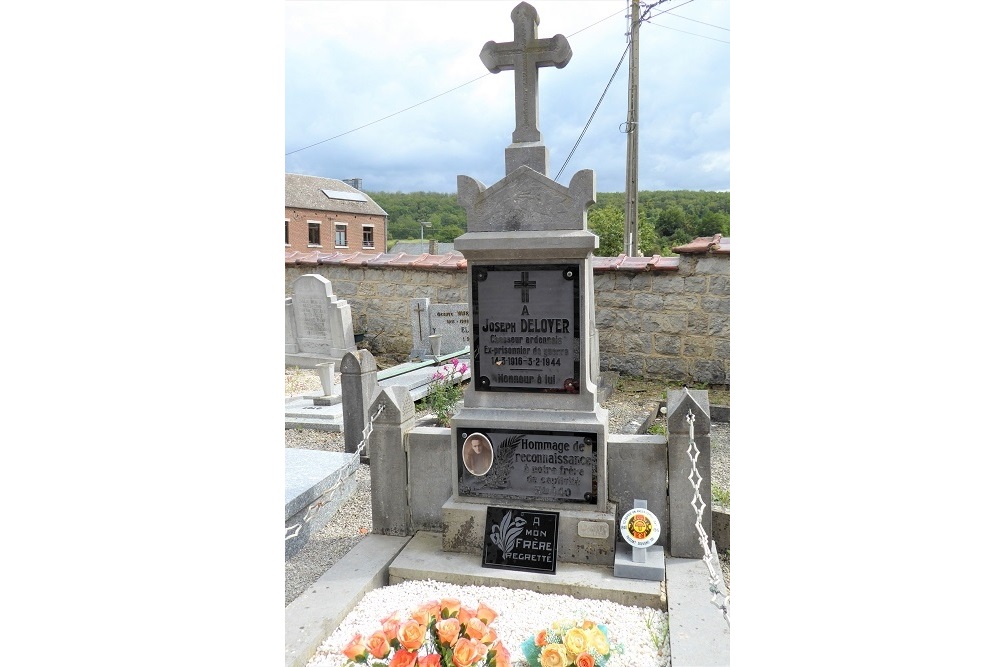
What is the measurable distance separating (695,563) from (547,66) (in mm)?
3050

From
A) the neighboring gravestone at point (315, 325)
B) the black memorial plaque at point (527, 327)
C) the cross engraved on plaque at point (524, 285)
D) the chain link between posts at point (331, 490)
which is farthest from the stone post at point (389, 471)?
the neighboring gravestone at point (315, 325)

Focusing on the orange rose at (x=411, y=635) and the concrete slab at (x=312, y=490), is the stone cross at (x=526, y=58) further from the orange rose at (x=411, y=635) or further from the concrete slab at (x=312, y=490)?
the orange rose at (x=411, y=635)

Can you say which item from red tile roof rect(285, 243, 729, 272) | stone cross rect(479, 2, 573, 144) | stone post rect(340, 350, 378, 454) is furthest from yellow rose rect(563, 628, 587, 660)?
red tile roof rect(285, 243, 729, 272)

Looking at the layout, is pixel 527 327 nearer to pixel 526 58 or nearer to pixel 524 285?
pixel 524 285

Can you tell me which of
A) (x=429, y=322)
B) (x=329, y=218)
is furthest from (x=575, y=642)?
(x=329, y=218)

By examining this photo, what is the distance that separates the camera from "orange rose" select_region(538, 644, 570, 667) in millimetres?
2062

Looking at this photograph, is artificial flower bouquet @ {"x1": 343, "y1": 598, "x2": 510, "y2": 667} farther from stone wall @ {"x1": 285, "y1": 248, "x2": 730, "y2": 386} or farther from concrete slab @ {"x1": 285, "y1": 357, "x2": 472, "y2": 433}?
stone wall @ {"x1": 285, "y1": 248, "x2": 730, "y2": 386}

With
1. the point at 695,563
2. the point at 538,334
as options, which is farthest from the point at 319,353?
the point at 695,563

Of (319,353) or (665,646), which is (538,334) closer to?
(665,646)

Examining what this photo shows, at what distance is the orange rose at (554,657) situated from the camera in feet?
6.77

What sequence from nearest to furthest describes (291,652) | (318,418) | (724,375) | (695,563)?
(291,652) < (695,563) < (318,418) < (724,375)

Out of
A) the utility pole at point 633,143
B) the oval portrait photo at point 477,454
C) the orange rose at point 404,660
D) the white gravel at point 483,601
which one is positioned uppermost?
the utility pole at point 633,143

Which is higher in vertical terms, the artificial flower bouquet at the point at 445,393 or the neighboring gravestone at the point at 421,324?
the neighboring gravestone at the point at 421,324

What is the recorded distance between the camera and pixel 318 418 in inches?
260
